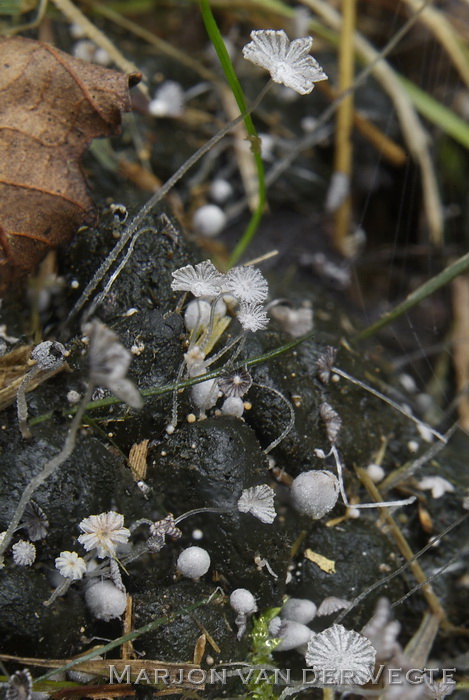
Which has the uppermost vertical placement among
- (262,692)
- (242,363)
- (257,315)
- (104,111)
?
(104,111)

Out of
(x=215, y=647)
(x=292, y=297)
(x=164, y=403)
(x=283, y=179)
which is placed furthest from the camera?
(x=283, y=179)

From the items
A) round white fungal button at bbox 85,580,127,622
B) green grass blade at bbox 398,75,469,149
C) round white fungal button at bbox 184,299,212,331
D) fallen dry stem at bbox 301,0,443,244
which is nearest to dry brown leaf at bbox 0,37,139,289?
round white fungal button at bbox 184,299,212,331

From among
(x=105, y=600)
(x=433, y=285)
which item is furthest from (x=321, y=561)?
(x=433, y=285)

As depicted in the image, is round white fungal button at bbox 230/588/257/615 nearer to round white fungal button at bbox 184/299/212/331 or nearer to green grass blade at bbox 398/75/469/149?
round white fungal button at bbox 184/299/212/331

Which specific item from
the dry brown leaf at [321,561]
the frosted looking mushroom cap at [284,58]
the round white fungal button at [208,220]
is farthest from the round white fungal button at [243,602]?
the round white fungal button at [208,220]

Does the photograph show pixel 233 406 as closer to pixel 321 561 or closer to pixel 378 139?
pixel 321 561

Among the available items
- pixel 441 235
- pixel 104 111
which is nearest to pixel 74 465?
pixel 104 111

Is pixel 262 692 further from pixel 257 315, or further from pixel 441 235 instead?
pixel 441 235
